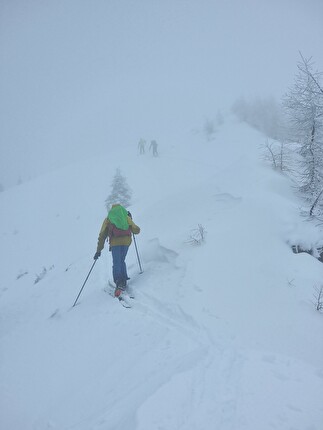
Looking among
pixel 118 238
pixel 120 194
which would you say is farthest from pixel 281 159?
pixel 120 194

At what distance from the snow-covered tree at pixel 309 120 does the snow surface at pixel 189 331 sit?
3.15 ft

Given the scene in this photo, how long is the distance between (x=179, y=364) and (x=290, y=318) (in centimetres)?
250

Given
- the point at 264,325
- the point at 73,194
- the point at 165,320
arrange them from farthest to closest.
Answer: the point at 73,194
the point at 165,320
the point at 264,325

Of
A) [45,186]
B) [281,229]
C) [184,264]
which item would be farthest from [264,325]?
[45,186]

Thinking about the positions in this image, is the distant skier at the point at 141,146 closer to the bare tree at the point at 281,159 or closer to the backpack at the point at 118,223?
the bare tree at the point at 281,159

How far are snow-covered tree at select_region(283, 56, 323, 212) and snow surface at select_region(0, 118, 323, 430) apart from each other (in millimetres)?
959

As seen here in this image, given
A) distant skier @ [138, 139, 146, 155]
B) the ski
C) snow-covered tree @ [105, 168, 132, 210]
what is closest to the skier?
the ski

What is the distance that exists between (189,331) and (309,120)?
1019 cm

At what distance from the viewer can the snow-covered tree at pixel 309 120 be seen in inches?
470

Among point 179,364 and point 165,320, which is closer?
point 179,364

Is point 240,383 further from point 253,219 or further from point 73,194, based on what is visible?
point 73,194

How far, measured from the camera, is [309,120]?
41.0ft

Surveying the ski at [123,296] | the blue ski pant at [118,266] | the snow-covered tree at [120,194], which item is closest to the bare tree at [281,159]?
the blue ski pant at [118,266]

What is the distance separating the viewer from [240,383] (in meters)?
4.66
